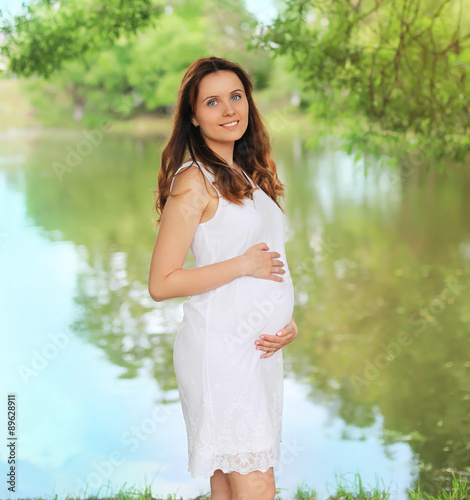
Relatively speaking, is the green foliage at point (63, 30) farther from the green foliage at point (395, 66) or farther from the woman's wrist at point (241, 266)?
the woman's wrist at point (241, 266)

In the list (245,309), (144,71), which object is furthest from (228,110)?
(144,71)

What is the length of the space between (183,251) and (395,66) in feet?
8.49

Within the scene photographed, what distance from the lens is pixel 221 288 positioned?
219 centimetres

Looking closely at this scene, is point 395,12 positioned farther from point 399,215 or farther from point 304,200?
point 304,200

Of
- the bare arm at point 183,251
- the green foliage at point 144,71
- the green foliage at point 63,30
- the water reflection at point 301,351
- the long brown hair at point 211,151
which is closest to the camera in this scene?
the bare arm at point 183,251

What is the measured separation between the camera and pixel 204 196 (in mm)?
2115

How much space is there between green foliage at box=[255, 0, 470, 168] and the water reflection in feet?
1.59

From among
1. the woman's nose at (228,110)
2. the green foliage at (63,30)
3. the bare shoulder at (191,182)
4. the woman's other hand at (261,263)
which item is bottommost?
the woman's other hand at (261,263)

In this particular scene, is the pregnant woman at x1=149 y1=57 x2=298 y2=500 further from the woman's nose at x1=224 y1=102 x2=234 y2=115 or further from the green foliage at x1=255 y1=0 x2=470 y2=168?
the green foliage at x1=255 y1=0 x2=470 y2=168

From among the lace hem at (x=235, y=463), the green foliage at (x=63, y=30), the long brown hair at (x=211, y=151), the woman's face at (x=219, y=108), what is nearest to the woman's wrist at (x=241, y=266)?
the long brown hair at (x=211, y=151)

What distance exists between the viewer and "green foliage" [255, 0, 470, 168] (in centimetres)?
414

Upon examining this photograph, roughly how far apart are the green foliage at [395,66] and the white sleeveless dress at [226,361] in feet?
7.51

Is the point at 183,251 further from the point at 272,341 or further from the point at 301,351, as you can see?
the point at 301,351

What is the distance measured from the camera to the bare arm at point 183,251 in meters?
2.09
